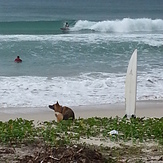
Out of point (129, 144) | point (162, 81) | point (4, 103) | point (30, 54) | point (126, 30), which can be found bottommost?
point (129, 144)

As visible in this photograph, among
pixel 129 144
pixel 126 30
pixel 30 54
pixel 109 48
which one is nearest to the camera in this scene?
pixel 129 144

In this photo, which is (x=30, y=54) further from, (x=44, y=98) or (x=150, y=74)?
(x=44, y=98)

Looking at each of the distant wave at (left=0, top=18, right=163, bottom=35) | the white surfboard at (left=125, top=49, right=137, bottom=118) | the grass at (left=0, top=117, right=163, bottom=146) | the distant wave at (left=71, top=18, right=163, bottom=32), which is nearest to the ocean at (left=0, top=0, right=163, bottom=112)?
the distant wave at (left=0, top=18, right=163, bottom=35)

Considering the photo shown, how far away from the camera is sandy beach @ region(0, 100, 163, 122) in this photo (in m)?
9.89

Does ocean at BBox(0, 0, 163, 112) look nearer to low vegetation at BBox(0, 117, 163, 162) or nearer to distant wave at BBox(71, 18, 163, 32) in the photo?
low vegetation at BBox(0, 117, 163, 162)

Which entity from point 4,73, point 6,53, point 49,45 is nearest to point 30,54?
point 6,53

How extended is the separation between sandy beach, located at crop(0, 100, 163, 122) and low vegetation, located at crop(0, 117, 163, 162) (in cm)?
278

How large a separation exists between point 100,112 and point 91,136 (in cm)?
398

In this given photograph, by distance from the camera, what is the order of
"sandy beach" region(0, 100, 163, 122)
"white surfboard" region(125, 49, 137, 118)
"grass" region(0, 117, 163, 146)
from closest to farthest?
1. "grass" region(0, 117, 163, 146)
2. "white surfboard" region(125, 49, 137, 118)
3. "sandy beach" region(0, 100, 163, 122)

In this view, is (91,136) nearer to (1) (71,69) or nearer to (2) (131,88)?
(2) (131,88)

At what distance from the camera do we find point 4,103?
436 inches

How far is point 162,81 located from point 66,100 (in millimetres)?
3900

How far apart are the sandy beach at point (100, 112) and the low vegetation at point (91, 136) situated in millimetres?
2781

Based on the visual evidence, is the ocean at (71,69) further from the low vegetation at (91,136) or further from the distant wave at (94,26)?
the low vegetation at (91,136)
